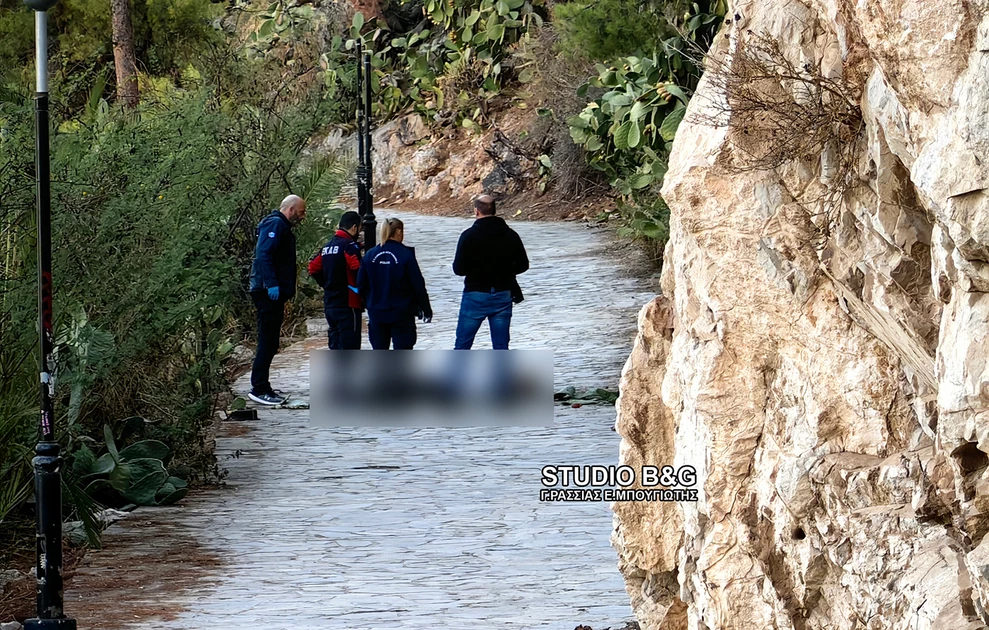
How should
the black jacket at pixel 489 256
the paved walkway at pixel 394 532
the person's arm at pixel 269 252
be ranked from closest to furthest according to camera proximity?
the paved walkway at pixel 394 532
the black jacket at pixel 489 256
the person's arm at pixel 269 252

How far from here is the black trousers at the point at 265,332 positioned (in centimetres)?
1233

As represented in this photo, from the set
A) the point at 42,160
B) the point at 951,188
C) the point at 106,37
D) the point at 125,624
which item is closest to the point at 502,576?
the point at 125,624

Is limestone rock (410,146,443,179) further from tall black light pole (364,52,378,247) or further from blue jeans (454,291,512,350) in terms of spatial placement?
blue jeans (454,291,512,350)

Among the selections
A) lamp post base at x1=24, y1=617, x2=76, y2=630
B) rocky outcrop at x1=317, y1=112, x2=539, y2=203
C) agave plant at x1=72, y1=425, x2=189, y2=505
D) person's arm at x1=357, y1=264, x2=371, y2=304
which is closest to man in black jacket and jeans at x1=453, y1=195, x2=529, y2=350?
person's arm at x1=357, y1=264, x2=371, y2=304

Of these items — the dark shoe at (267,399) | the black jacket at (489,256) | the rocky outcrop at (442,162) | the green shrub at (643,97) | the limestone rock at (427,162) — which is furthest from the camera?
the limestone rock at (427,162)

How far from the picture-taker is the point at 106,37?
2375cm

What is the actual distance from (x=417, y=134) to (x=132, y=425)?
74.0 feet

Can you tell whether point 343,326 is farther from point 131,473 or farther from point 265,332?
point 131,473

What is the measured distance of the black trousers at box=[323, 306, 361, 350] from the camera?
1283 centimetres

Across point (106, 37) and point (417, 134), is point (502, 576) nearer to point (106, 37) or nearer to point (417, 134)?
point (106, 37)

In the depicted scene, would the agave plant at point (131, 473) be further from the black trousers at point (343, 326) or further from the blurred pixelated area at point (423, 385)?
the black trousers at point (343, 326)

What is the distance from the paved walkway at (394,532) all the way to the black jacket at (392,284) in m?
0.98

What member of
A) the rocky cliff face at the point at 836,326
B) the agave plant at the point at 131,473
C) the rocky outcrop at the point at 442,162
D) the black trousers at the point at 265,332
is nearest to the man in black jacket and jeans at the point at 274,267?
the black trousers at the point at 265,332

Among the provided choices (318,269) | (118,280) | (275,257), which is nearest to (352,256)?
(318,269)
